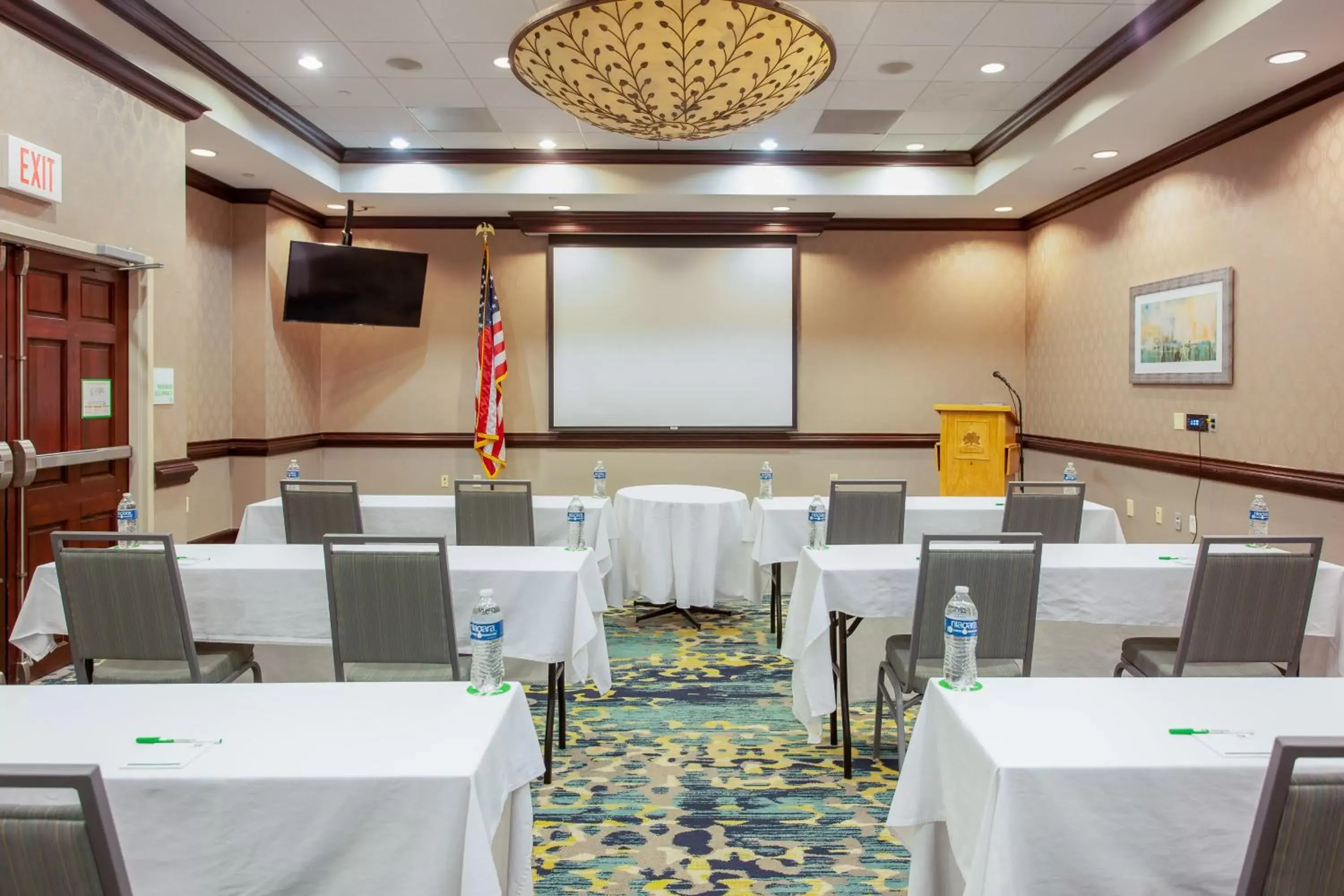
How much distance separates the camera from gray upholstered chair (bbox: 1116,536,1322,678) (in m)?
2.79

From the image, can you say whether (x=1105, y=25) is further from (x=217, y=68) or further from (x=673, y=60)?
(x=217, y=68)

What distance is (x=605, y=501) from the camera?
530 centimetres

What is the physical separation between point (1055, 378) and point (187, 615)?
7513 mm

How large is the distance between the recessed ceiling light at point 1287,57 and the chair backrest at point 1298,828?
14.8ft

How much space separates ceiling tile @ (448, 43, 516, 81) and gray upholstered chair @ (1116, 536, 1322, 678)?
14.6 ft

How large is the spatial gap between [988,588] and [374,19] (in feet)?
14.5

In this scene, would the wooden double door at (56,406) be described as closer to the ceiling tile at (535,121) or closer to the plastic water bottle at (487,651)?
the ceiling tile at (535,121)

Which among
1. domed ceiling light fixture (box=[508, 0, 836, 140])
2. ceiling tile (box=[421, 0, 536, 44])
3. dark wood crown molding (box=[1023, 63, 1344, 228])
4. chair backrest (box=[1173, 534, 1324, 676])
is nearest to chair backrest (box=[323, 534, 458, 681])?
domed ceiling light fixture (box=[508, 0, 836, 140])

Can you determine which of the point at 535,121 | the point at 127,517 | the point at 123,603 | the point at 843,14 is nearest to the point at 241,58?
the point at 535,121

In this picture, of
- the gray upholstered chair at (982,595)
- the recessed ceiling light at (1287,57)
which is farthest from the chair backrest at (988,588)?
the recessed ceiling light at (1287,57)

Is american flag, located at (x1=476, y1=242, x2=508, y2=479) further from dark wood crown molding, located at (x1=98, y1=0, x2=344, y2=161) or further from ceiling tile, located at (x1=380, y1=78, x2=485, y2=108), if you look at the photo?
ceiling tile, located at (x1=380, y1=78, x2=485, y2=108)

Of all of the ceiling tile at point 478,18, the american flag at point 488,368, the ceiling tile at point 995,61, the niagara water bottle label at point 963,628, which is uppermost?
the ceiling tile at point 995,61

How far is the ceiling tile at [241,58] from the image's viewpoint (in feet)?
17.3

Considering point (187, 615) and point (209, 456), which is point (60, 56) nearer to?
point (187, 615)
